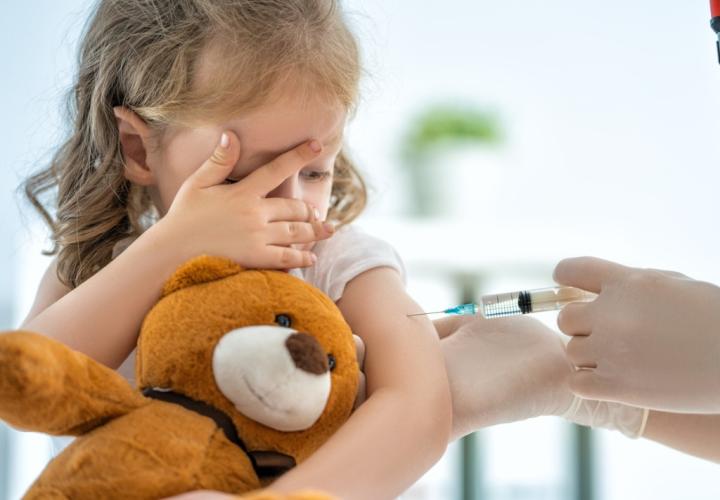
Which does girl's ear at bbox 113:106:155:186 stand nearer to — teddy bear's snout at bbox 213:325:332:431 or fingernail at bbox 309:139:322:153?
fingernail at bbox 309:139:322:153

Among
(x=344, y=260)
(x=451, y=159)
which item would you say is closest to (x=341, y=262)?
(x=344, y=260)

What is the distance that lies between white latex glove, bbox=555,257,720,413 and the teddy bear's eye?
0.33 m

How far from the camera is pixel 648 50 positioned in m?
2.81

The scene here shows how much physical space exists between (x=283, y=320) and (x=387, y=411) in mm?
143

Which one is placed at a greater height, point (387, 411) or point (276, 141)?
point (276, 141)

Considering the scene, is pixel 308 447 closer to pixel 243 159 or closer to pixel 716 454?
pixel 243 159

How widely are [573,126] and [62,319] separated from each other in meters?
2.26

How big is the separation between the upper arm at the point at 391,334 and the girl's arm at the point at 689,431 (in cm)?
29

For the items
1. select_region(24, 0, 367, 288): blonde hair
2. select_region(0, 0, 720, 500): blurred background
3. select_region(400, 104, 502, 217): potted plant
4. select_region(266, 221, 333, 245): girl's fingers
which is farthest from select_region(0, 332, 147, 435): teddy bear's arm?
select_region(400, 104, 502, 217): potted plant

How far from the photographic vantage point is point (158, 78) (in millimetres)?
929

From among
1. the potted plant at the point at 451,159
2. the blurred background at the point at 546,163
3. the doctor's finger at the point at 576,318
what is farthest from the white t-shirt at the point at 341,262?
the potted plant at the point at 451,159

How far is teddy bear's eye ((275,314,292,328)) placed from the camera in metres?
0.66

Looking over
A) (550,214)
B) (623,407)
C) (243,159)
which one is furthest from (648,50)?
(243,159)

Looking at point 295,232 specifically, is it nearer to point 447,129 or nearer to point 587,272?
point 587,272
